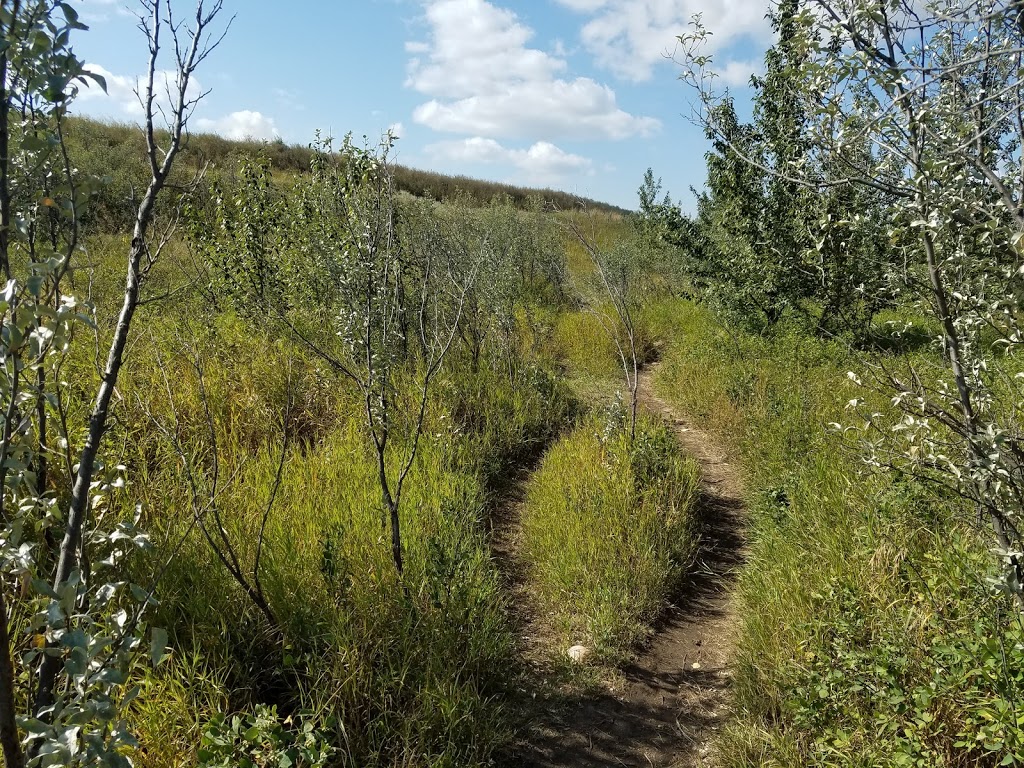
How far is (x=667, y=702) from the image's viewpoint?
337 centimetres

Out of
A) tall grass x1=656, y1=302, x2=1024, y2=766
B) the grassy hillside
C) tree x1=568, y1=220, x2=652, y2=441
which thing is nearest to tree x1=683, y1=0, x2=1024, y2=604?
tall grass x1=656, y1=302, x2=1024, y2=766

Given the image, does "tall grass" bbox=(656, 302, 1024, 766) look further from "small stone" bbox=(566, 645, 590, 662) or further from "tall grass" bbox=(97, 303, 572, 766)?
"tall grass" bbox=(97, 303, 572, 766)

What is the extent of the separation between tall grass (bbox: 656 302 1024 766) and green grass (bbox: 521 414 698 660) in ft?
1.94

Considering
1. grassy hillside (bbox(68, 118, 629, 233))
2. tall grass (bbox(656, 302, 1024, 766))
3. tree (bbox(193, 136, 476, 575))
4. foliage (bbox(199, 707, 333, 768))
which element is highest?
grassy hillside (bbox(68, 118, 629, 233))

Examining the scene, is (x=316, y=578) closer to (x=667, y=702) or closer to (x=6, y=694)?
(x=667, y=702)

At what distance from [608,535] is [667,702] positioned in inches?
48.9

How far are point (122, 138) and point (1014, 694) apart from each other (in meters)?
22.9

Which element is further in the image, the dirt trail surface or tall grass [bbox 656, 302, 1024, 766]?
the dirt trail surface

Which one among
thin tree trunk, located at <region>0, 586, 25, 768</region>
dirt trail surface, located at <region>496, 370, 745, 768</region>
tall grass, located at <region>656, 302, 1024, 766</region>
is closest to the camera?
thin tree trunk, located at <region>0, 586, 25, 768</region>

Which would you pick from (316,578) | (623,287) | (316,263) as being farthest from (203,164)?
(623,287)

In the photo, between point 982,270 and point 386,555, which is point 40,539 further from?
point 982,270

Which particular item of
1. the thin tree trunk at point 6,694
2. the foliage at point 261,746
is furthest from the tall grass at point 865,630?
the thin tree trunk at point 6,694

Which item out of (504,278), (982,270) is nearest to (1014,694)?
(982,270)

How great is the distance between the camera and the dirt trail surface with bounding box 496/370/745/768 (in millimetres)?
3002
